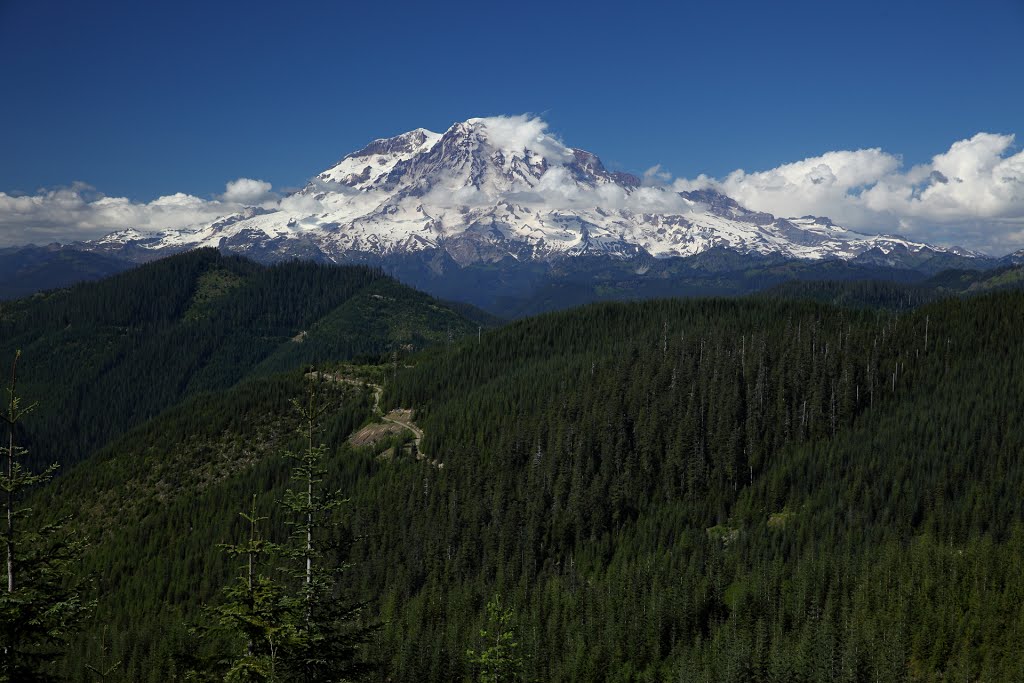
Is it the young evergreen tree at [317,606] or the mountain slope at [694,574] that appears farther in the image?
A: the mountain slope at [694,574]

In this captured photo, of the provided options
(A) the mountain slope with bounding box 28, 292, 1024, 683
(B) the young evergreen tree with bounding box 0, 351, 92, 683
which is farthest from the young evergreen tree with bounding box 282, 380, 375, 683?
(A) the mountain slope with bounding box 28, 292, 1024, 683

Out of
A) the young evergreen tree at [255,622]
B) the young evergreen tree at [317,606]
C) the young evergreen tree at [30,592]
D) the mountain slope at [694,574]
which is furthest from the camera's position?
the mountain slope at [694,574]

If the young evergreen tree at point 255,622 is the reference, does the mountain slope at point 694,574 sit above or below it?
below

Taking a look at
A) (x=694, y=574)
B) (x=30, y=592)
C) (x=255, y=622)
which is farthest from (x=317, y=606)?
(x=694, y=574)

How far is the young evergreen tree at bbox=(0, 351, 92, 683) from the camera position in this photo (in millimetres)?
28219

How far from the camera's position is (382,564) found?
594 feet

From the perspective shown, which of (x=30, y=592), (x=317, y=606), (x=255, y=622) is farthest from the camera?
(x=317, y=606)

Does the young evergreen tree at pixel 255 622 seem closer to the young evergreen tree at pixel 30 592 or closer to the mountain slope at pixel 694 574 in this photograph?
the young evergreen tree at pixel 30 592

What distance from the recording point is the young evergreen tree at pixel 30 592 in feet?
92.6

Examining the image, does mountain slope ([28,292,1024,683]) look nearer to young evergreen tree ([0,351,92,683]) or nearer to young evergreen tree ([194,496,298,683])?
young evergreen tree ([194,496,298,683])

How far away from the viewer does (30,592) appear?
1123 inches

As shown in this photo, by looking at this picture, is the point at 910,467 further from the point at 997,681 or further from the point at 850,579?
the point at 997,681

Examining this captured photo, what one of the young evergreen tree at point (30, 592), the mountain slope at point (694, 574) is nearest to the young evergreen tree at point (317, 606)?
the young evergreen tree at point (30, 592)

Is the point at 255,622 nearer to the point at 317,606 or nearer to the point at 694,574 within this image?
the point at 317,606
